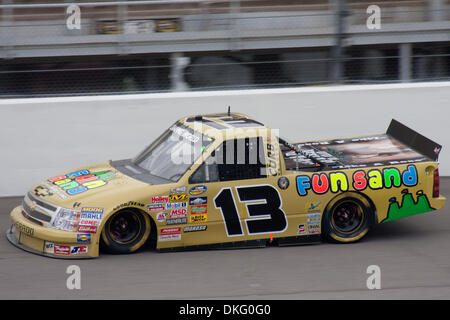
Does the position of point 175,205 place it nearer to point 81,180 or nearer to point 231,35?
point 81,180

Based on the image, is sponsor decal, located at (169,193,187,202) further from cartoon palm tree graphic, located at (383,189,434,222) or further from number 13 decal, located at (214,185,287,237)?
cartoon palm tree graphic, located at (383,189,434,222)

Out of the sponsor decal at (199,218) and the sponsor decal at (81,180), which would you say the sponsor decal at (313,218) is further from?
the sponsor decal at (81,180)

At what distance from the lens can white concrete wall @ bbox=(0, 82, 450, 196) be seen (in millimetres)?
10133

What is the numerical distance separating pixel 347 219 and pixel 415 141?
1.52 meters

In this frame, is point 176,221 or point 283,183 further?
point 283,183

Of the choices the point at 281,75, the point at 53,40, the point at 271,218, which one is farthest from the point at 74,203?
the point at 53,40

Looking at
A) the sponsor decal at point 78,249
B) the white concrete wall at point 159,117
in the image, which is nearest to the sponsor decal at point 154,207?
the sponsor decal at point 78,249

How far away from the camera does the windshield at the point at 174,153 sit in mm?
7598

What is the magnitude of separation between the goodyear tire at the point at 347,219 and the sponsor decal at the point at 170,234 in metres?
1.73

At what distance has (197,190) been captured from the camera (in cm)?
738

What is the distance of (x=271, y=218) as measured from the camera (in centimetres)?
764

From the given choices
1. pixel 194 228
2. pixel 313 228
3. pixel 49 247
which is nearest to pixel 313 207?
pixel 313 228

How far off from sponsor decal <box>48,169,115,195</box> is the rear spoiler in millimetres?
3845

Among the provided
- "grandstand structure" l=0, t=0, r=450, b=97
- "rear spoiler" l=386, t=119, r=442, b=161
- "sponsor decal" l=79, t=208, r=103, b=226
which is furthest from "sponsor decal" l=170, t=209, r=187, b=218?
"grandstand structure" l=0, t=0, r=450, b=97
